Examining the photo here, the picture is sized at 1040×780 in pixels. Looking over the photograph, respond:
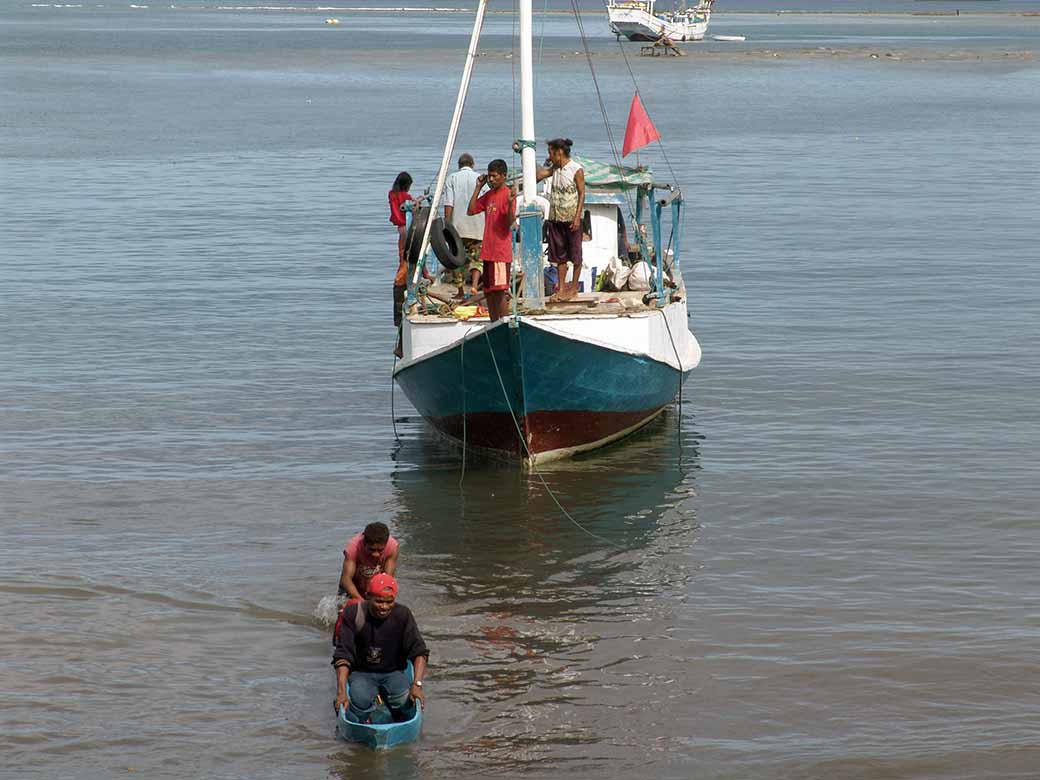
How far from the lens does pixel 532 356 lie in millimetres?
16656

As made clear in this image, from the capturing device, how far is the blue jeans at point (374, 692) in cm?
1035

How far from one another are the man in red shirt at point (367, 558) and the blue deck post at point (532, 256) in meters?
6.39

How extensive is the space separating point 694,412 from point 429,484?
4.79 meters

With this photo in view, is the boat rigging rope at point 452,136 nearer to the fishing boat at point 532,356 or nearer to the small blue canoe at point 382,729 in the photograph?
the fishing boat at point 532,356

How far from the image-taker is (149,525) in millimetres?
15914

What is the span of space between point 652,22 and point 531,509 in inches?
3707

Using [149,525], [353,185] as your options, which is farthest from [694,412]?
[353,185]

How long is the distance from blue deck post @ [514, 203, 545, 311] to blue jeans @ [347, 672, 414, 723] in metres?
7.45

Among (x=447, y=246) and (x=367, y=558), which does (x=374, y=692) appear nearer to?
(x=367, y=558)

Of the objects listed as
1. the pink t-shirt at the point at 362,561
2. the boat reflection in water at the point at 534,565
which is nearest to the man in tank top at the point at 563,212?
the boat reflection in water at the point at 534,565

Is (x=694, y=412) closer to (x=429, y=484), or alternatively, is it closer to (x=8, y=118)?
(x=429, y=484)

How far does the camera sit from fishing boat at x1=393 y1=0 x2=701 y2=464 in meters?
16.7

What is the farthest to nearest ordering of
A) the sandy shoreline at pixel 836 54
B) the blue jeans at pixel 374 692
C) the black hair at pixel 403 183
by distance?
1. the sandy shoreline at pixel 836 54
2. the black hair at pixel 403 183
3. the blue jeans at pixel 374 692

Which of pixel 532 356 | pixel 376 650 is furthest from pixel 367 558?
pixel 532 356
